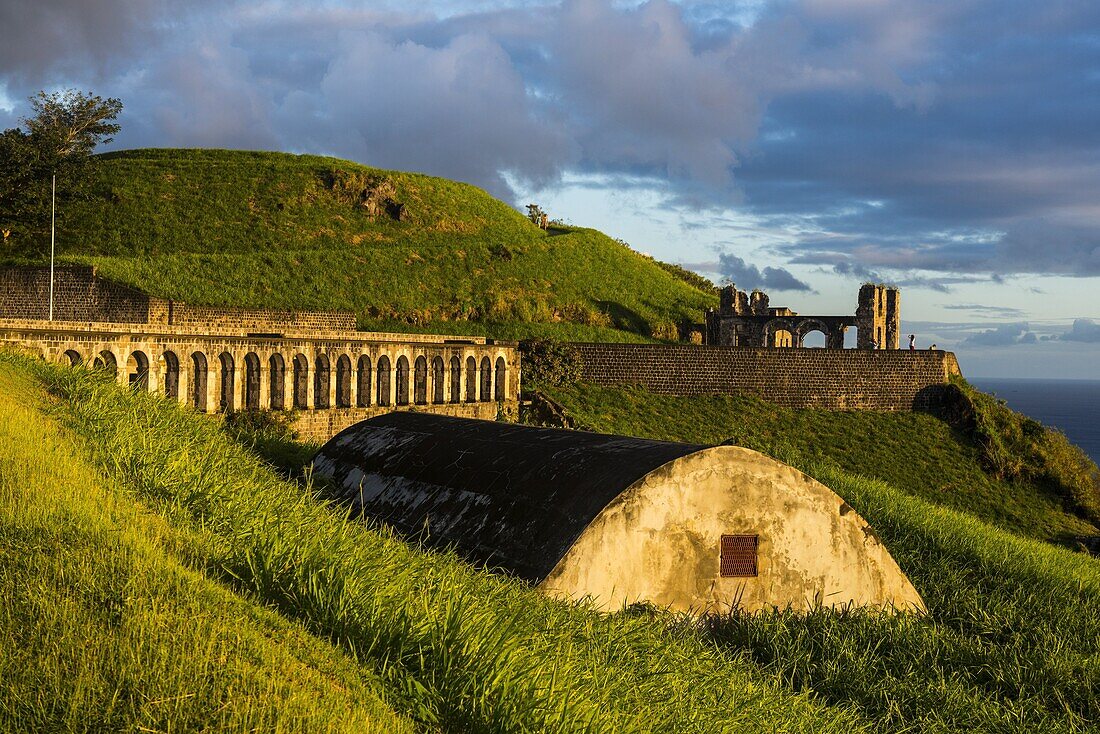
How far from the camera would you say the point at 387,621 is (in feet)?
21.7

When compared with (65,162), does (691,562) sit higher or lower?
lower

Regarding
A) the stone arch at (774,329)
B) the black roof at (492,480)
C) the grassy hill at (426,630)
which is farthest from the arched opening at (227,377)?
the stone arch at (774,329)

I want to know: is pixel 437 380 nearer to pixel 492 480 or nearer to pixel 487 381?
pixel 487 381

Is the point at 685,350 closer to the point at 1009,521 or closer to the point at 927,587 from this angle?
the point at 1009,521

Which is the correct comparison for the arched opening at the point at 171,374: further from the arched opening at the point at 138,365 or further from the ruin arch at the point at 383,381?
the ruin arch at the point at 383,381

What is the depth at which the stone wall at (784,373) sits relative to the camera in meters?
43.1

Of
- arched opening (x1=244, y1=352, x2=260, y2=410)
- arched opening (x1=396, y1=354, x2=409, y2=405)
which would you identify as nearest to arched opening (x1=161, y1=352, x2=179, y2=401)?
arched opening (x1=244, y1=352, x2=260, y2=410)

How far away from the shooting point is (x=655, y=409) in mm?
40969

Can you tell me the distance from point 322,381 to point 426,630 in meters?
22.2

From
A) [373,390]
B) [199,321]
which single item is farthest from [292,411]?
[199,321]

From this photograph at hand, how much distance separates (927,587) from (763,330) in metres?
38.9

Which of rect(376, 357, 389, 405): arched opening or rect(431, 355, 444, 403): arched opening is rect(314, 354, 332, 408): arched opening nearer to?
rect(376, 357, 389, 405): arched opening

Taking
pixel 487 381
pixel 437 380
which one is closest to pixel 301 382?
pixel 437 380

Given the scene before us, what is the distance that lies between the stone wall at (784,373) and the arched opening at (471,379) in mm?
9669
